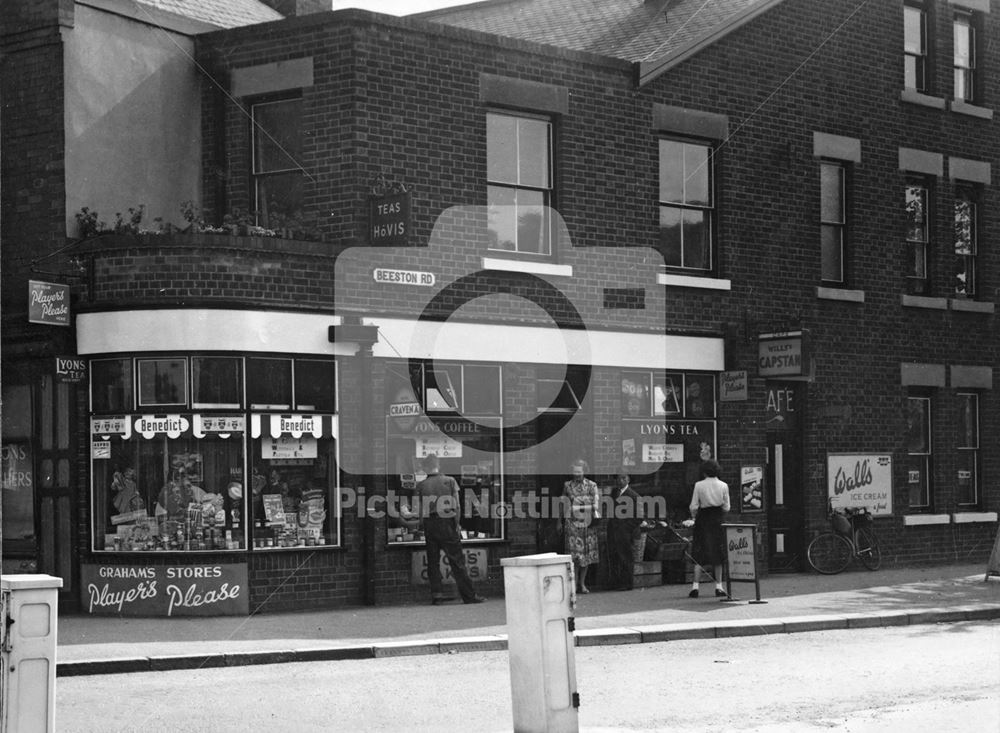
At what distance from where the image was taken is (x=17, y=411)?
18094 mm

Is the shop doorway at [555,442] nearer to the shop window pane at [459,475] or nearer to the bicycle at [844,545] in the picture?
the shop window pane at [459,475]

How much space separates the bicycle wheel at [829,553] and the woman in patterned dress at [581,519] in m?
4.51

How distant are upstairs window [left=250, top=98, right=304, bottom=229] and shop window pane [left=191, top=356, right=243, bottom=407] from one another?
2243 millimetres

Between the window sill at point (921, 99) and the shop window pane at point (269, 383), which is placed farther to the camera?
the window sill at point (921, 99)

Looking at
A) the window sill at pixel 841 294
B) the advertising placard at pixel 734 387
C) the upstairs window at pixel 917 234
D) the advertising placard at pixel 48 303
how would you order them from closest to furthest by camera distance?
the advertising placard at pixel 48 303, the advertising placard at pixel 734 387, the window sill at pixel 841 294, the upstairs window at pixel 917 234

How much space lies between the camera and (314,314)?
1741 centimetres

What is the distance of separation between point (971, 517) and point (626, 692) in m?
14.9

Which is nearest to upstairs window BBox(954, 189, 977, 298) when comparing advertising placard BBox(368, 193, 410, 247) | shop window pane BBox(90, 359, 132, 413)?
advertising placard BBox(368, 193, 410, 247)

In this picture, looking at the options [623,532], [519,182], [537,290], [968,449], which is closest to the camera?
[537,290]

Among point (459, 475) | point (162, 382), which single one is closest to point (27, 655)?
point (162, 382)

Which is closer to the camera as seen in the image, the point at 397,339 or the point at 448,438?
the point at 397,339

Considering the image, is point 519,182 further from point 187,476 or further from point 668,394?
point 187,476

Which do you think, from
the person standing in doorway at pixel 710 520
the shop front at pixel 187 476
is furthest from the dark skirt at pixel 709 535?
the shop front at pixel 187 476

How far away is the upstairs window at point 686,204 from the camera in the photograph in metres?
21.0
